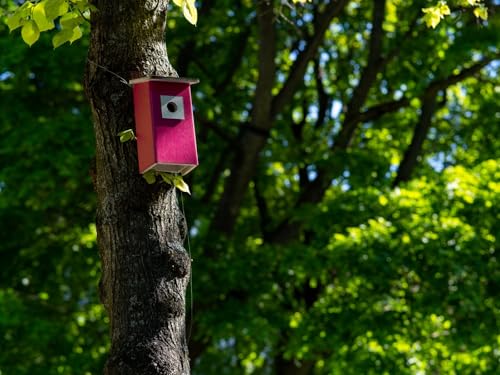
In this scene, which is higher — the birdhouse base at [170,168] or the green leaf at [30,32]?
the green leaf at [30,32]

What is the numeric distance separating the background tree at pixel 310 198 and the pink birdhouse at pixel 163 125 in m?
4.57

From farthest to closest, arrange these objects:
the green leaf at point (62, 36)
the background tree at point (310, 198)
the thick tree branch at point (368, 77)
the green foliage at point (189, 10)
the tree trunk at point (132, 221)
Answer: the thick tree branch at point (368, 77)
the background tree at point (310, 198)
the green leaf at point (62, 36)
the tree trunk at point (132, 221)
the green foliage at point (189, 10)

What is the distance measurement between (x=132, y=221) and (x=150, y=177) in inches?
8.5

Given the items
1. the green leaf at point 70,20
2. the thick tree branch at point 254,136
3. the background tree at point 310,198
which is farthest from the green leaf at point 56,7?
the thick tree branch at point 254,136

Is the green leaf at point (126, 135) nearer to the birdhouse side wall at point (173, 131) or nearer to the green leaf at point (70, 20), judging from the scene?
the birdhouse side wall at point (173, 131)

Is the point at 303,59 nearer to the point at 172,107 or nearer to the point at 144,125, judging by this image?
the point at 172,107

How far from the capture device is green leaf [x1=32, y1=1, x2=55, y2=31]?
4121 millimetres

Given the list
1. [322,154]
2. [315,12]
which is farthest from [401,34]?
[322,154]

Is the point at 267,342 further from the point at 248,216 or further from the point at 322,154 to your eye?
the point at 248,216

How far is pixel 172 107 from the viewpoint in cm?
449

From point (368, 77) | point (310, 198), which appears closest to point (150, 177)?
point (368, 77)

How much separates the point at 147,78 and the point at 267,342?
6.59 m

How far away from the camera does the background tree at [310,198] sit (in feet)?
31.3

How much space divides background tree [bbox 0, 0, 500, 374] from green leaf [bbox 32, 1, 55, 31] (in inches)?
193
